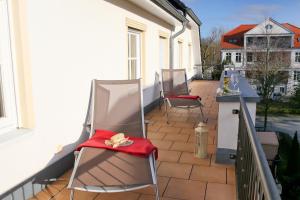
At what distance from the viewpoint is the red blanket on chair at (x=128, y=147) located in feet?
8.45

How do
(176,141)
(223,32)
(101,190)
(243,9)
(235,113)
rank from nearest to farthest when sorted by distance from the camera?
(101,190)
(235,113)
(176,141)
(223,32)
(243,9)

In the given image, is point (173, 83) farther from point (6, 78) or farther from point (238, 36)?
point (238, 36)

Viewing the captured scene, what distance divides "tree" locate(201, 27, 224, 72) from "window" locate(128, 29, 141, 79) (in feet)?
45.4

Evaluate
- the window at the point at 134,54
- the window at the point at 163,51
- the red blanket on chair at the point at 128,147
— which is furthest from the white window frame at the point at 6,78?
the window at the point at 163,51

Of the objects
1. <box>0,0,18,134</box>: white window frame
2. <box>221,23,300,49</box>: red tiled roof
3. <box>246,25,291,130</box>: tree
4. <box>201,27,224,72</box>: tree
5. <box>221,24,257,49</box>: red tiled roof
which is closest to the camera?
<box>0,0,18,134</box>: white window frame

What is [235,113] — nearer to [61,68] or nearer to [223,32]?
[61,68]

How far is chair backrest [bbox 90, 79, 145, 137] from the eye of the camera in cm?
318

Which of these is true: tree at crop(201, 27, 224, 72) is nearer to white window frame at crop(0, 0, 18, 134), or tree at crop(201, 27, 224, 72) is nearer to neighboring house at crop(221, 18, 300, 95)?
neighboring house at crop(221, 18, 300, 95)

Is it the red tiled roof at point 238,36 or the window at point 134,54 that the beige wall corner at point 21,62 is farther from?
the red tiled roof at point 238,36

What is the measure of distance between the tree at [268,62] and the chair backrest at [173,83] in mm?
14843

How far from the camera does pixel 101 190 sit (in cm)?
222

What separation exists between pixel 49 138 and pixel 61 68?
74cm

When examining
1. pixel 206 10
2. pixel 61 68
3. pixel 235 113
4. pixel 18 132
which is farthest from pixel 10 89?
pixel 206 10

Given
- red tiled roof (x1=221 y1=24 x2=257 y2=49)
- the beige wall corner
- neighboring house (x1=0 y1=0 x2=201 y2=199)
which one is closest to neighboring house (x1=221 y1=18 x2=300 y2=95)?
red tiled roof (x1=221 y1=24 x2=257 y2=49)
